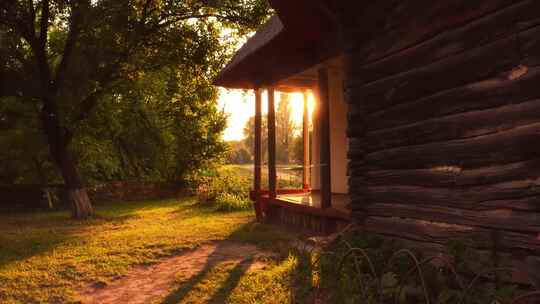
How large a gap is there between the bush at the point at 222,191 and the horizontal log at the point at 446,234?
933 cm

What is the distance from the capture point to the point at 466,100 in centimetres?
426

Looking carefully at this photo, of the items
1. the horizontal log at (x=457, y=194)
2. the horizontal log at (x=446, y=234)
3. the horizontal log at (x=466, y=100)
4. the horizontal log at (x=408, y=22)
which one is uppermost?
the horizontal log at (x=408, y=22)

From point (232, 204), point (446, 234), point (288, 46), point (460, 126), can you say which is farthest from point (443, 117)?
point (232, 204)

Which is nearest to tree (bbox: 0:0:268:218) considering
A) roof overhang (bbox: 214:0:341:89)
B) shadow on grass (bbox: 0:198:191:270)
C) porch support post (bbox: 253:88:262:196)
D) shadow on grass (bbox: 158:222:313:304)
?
shadow on grass (bbox: 0:198:191:270)

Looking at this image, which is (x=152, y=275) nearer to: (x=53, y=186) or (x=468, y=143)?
(x=468, y=143)

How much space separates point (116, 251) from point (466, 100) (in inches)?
259

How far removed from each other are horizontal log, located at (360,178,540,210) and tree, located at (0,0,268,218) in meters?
9.60

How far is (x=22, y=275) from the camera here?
6.60m

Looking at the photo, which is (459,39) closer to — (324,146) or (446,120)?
(446,120)

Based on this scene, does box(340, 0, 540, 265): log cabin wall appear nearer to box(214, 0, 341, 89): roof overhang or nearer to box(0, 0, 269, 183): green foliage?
box(214, 0, 341, 89): roof overhang

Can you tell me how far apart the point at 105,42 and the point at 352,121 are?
9301 mm

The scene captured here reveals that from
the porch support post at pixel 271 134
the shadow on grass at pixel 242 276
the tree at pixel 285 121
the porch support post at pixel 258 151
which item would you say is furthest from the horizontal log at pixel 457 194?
the tree at pixel 285 121

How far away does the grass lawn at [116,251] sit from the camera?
558 centimetres

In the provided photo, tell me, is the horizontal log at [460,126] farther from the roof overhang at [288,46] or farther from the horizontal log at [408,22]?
the roof overhang at [288,46]
